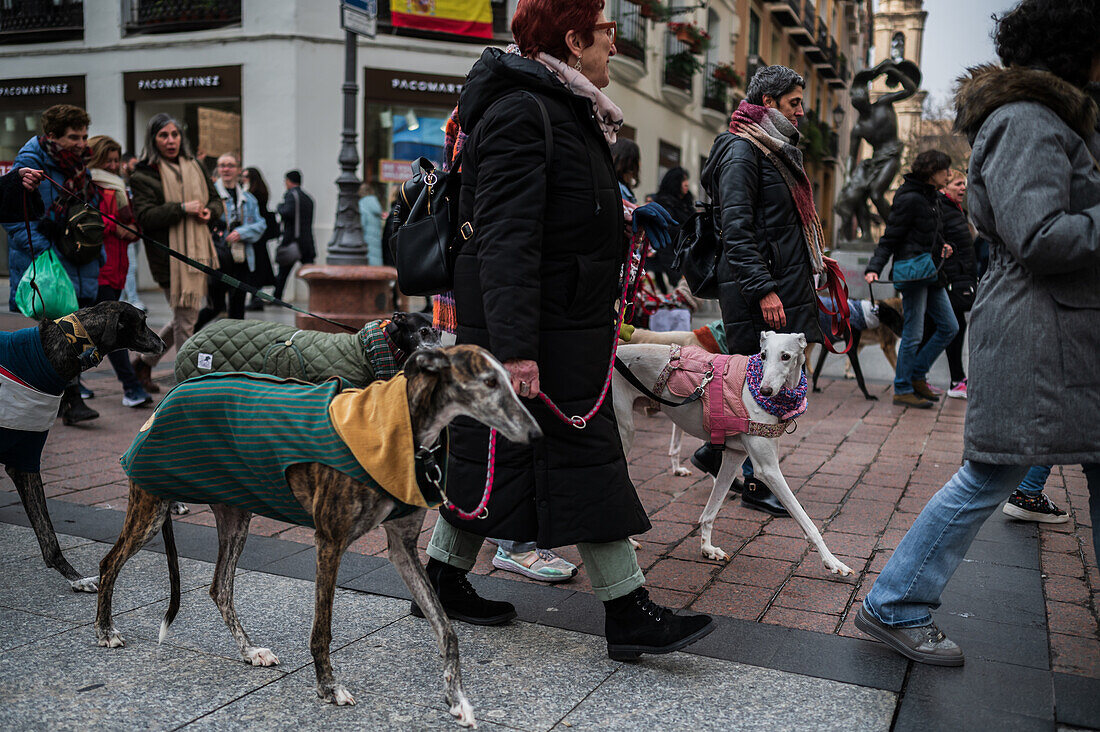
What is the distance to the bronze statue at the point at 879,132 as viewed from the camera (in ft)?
47.2

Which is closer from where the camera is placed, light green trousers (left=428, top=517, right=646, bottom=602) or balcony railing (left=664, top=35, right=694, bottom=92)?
light green trousers (left=428, top=517, right=646, bottom=602)

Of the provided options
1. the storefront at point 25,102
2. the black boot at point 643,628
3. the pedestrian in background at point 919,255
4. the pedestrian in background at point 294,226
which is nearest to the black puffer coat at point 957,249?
the pedestrian in background at point 919,255

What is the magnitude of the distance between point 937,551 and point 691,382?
1.51 m

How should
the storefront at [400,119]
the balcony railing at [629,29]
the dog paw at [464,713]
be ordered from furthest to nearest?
the balcony railing at [629,29] < the storefront at [400,119] < the dog paw at [464,713]

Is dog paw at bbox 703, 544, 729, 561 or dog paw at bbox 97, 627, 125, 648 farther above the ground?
dog paw at bbox 97, 627, 125, 648

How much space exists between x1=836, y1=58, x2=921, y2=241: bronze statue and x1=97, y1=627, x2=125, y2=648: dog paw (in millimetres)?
13034

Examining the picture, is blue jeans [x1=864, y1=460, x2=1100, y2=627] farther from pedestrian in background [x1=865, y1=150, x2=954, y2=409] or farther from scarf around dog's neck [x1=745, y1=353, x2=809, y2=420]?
pedestrian in background [x1=865, y1=150, x2=954, y2=409]

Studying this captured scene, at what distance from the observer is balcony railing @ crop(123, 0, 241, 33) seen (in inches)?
684

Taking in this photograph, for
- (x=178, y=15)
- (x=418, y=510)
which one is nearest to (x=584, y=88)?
(x=418, y=510)

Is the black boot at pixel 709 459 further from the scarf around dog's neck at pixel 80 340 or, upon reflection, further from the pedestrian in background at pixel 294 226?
the pedestrian in background at pixel 294 226

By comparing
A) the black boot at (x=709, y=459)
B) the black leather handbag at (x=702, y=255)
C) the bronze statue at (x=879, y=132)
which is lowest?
the black boot at (x=709, y=459)

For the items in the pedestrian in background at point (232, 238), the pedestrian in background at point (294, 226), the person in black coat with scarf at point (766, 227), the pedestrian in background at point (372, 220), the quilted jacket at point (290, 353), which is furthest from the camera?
the pedestrian in background at point (372, 220)

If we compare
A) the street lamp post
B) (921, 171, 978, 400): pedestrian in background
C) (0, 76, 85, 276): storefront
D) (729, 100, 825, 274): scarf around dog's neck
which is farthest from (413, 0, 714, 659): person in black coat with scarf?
(0, 76, 85, 276): storefront

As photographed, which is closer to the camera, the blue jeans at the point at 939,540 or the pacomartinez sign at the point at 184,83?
the blue jeans at the point at 939,540
